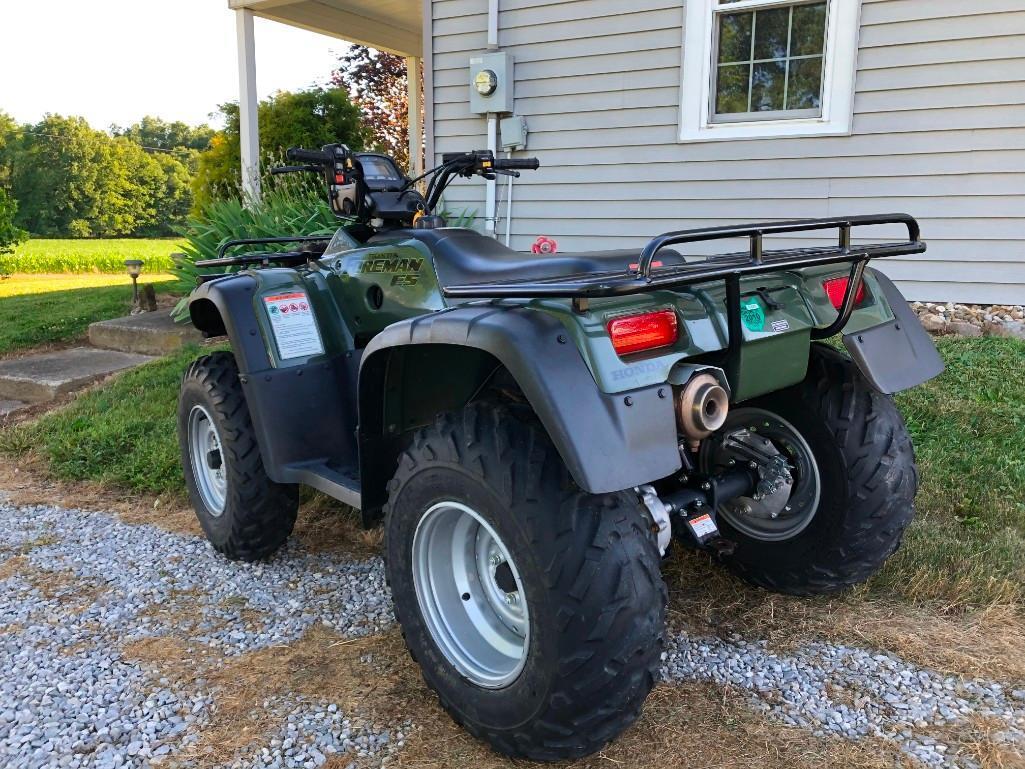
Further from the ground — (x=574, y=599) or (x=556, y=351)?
(x=556, y=351)

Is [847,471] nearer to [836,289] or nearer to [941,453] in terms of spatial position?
[836,289]

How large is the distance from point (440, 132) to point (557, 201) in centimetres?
147

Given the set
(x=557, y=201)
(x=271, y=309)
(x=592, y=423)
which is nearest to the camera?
(x=592, y=423)

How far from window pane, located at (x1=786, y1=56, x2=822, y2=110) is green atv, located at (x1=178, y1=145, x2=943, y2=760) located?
3679mm

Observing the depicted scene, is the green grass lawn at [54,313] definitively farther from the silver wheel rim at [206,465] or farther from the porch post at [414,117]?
the silver wheel rim at [206,465]

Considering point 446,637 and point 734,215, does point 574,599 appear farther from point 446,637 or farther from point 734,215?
point 734,215

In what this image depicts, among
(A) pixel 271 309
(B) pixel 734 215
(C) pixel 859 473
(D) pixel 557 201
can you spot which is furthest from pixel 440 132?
(C) pixel 859 473

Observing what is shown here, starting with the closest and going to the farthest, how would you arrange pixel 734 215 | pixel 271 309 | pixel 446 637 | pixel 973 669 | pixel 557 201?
pixel 446 637, pixel 973 669, pixel 271 309, pixel 734 215, pixel 557 201

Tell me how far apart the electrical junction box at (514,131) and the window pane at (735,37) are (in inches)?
71.1

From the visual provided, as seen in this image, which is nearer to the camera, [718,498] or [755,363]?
[755,363]

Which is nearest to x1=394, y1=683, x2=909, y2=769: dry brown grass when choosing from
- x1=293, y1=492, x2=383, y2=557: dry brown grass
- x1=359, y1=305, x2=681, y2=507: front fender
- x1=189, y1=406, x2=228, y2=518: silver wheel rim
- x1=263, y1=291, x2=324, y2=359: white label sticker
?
x1=359, y1=305, x2=681, y2=507: front fender

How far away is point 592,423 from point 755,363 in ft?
2.09

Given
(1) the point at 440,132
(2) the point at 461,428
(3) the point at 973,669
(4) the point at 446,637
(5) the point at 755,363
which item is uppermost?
(1) the point at 440,132

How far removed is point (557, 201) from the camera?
7332mm
